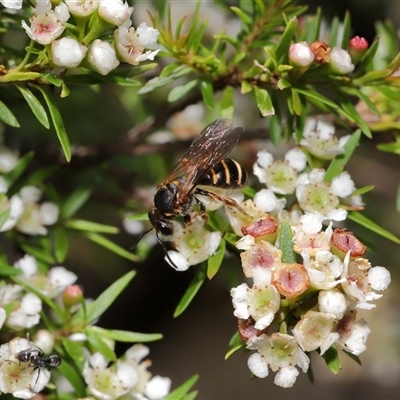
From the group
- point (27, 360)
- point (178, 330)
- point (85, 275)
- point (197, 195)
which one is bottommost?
point (178, 330)

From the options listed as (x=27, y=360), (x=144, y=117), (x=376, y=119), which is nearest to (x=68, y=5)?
(x=27, y=360)

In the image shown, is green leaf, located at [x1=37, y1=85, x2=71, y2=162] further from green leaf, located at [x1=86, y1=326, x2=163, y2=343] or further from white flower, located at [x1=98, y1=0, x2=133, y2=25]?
green leaf, located at [x1=86, y1=326, x2=163, y2=343]

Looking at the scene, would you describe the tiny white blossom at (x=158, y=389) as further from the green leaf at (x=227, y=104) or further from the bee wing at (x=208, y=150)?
the green leaf at (x=227, y=104)

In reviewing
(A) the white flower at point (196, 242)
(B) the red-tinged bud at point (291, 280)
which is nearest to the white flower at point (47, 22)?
(A) the white flower at point (196, 242)

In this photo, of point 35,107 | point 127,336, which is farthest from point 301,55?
point 127,336

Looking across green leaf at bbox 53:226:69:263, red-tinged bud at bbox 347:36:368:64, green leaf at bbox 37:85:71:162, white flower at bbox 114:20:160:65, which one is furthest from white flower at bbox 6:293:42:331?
red-tinged bud at bbox 347:36:368:64

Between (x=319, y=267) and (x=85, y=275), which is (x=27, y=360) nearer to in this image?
(x=319, y=267)

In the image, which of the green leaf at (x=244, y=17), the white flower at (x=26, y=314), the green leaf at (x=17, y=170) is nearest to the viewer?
the white flower at (x=26, y=314)

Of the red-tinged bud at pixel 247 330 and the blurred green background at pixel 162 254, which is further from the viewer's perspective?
the blurred green background at pixel 162 254
